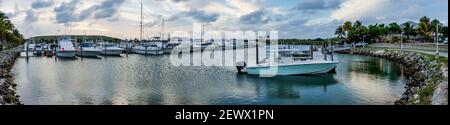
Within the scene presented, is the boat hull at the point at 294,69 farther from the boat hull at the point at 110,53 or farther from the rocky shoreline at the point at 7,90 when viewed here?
the boat hull at the point at 110,53

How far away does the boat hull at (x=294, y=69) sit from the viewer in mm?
38531

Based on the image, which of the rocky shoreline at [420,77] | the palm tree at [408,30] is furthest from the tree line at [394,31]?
the rocky shoreline at [420,77]

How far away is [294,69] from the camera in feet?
127

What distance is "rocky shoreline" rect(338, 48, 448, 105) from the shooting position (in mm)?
18341

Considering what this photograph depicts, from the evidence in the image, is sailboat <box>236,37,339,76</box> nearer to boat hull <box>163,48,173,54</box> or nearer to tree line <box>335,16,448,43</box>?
boat hull <box>163,48,173,54</box>

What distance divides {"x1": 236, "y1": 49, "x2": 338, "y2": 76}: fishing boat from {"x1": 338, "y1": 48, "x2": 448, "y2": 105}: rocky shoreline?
7.07 metres

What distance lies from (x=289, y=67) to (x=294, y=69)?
53 cm

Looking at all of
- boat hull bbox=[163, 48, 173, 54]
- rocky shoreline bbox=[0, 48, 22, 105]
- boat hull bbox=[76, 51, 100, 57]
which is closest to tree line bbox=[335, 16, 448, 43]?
boat hull bbox=[163, 48, 173, 54]

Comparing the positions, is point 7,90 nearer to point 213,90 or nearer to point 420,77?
point 213,90

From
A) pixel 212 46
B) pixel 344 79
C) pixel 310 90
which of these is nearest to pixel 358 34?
pixel 212 46

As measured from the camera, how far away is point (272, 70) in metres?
38.8

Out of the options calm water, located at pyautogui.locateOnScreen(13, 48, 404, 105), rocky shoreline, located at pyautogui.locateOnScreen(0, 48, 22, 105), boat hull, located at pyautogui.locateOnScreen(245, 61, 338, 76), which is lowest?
calm water, located at pyautogui.locateOnScreen(13, 48, 404, 105)

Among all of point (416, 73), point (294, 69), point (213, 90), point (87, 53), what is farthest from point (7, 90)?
point (87, 53)
